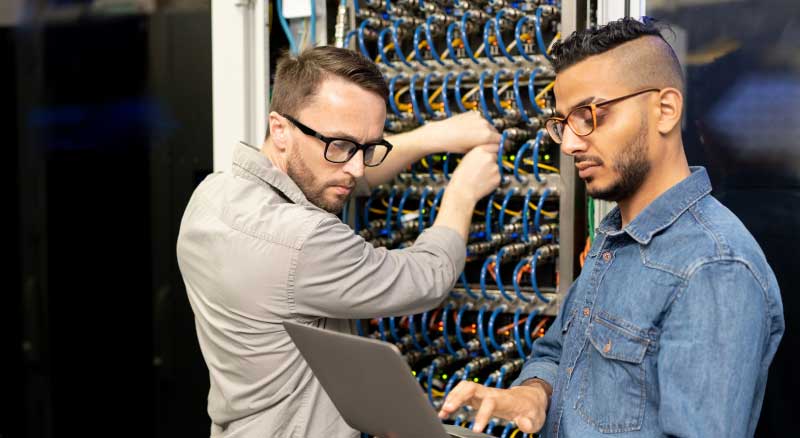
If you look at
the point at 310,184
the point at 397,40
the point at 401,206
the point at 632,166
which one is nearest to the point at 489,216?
the point at 401,206

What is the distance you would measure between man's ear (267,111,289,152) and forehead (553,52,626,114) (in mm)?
747

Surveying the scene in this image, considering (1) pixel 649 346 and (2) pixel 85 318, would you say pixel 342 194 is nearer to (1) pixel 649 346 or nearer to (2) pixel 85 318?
(1) pixel 649 346

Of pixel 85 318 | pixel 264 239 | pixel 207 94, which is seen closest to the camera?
pixel 264 239

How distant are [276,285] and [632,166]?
33.5 inches

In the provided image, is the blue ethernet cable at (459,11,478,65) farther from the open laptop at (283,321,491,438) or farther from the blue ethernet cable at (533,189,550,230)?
the open laptop at (283,321,491,438)

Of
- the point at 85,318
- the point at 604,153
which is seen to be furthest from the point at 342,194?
the point at 85,318

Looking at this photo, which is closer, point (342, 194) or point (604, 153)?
point (604, 153)

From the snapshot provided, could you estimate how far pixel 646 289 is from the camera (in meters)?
1.41

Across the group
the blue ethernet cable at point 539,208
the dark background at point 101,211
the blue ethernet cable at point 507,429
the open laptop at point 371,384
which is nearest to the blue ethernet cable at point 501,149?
the blue ethernet cable at point 539,208

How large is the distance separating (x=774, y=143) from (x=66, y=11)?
4.00 meters

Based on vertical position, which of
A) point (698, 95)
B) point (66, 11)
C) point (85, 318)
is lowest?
point (85, 318)

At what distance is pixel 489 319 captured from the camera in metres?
2.29

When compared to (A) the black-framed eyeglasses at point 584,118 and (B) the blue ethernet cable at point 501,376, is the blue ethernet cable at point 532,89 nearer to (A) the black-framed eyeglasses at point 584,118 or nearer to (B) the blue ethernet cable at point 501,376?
(A) the black-framed eyeglasses at point 584,118

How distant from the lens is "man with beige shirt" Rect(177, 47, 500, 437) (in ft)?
6.04
